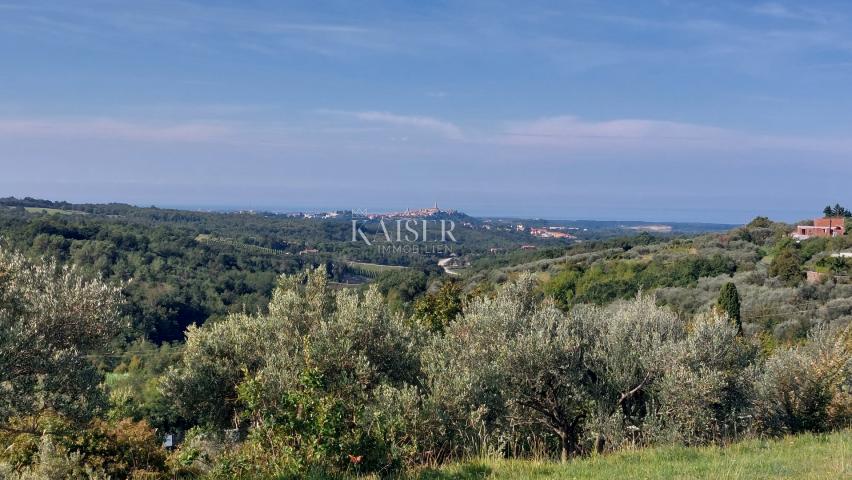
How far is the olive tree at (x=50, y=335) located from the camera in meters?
7.87

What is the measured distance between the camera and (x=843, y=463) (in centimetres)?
736

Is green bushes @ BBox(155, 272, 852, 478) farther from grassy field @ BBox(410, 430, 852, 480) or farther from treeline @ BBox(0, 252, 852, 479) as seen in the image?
grassy field @ BBox(410, 430, 852, 480)

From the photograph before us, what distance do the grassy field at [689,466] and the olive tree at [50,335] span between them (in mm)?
5009

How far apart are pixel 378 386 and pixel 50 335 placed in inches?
193

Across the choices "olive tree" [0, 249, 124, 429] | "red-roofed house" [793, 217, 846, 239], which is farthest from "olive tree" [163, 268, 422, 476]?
"red-roofed house" [793, 217, 846, 239]

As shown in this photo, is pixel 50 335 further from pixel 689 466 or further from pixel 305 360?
pixel 689 466

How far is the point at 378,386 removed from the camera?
10102mm

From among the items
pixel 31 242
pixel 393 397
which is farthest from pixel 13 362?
pixel 31 242

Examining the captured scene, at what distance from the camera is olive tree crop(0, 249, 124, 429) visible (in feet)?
25.8

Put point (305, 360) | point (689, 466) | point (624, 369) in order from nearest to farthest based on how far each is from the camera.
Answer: point (689, 466) → point (305, 360) → point (624, 369)

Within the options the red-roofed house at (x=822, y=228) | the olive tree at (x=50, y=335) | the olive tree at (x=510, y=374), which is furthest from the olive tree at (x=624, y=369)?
the red-roofed house at (x=822, y=228)

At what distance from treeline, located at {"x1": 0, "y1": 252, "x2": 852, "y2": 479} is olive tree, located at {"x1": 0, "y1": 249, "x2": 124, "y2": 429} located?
0.09ft

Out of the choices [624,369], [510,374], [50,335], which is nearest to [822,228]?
[624,369]

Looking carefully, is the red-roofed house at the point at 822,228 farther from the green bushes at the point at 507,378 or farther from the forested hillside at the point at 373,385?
the green bushes at the point at 507,378
